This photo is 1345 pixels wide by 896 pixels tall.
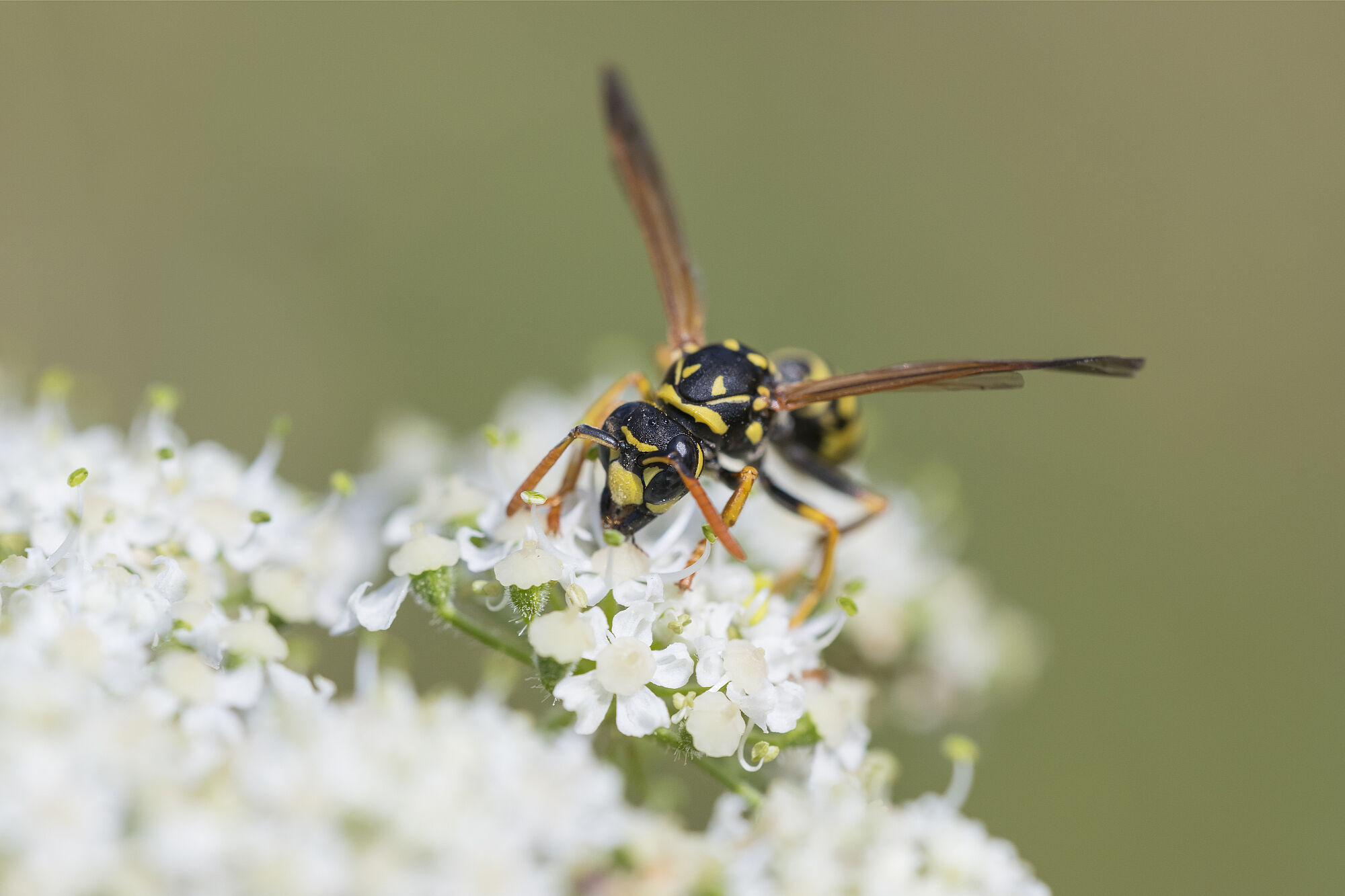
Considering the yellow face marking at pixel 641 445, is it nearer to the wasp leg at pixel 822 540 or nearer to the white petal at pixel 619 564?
the white petal at pixel 619 564

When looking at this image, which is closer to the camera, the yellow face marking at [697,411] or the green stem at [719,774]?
the green stem at [719,774]

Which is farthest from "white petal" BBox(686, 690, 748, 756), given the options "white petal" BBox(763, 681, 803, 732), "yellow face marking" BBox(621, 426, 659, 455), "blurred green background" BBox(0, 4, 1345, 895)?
"blurred green background" BBox(0, 4, 1345, 895)

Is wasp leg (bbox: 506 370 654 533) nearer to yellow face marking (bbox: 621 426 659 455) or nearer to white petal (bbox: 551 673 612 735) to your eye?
yellow face marking (bbox: 621 426 659 455)

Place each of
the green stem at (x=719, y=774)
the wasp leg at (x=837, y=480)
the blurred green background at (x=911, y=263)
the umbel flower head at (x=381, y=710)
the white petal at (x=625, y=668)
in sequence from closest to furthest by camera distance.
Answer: the umbel flower head at (x=381, y=710), the white petal at (x=625, y=668), the green stem at (x=719, y=774), the wasp leg at (x=837, y=480), the blurred green background at (x=911, y=263)

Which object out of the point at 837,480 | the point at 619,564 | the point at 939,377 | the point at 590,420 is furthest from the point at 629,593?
the point at 837,480

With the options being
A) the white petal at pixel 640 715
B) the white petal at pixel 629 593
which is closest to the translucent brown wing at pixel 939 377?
the white petal at pixel 629 593

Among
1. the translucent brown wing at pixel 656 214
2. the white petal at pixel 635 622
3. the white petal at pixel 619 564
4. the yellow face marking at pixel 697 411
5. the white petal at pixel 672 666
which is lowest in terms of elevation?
the white petal at pixel 672 666
